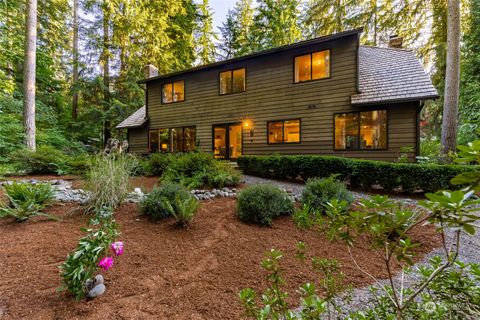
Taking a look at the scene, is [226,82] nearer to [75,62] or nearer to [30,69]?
[30,69]

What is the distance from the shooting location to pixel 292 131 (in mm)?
9570

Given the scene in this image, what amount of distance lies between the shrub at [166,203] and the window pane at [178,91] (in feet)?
30.7

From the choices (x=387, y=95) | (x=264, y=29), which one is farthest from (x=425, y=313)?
(x=264, y=29)

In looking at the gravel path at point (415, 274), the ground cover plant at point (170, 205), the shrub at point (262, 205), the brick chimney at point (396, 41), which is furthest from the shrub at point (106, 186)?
the brick chimney at point (396, 41)

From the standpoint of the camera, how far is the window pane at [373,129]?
7.88 meters

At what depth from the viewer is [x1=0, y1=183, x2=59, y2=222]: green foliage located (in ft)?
10.8

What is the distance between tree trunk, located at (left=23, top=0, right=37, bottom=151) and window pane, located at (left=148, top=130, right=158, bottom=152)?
5069 mm

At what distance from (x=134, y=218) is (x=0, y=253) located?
149cm

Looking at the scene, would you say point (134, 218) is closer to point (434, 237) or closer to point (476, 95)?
point (434, 237)

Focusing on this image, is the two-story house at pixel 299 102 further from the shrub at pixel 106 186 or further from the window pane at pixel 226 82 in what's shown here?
the shrub at pixel 106 186

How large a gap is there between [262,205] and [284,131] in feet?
21.2

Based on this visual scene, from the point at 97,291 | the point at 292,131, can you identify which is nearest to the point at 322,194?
the point at 97,291

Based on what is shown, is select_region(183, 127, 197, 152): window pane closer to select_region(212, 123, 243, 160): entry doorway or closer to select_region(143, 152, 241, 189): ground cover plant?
select_region(212, 123, 243, 160): entry doorway

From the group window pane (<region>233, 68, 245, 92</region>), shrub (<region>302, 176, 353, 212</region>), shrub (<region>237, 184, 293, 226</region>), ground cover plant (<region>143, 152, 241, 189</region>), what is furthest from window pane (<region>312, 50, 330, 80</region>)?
shrub (<region>237, 184, 293, 226</region>)
